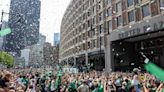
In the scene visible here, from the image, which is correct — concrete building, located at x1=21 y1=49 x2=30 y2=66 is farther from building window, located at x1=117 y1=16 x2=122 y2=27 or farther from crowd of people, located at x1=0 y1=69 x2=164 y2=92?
crowd of people, located at x1=0 y1=69 x2=164 y2=92

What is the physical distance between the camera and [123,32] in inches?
1243

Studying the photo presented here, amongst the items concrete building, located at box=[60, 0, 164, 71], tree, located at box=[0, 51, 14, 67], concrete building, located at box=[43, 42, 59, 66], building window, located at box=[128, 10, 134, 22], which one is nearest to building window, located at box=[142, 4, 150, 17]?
concrete building, located at box=[60, 0, 164, 71]

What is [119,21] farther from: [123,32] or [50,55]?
[50,55]

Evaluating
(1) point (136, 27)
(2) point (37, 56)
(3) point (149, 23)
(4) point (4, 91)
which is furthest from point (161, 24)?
(2) point (37, 56)

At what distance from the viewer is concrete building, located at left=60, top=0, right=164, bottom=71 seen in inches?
1153

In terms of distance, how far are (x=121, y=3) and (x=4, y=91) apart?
3493 centimetres

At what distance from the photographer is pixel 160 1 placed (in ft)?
96.4

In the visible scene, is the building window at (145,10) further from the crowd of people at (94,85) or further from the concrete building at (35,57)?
the concrete building at (35,57)

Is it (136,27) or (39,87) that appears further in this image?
(136,27)

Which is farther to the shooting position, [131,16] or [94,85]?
[131,16]

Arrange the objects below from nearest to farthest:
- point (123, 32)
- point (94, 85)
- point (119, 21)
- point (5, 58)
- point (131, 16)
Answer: point (94, 85), point (123, 32), point (131, 16), point (119, 21), point (5, 58)

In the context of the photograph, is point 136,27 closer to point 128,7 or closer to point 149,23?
point 149,23

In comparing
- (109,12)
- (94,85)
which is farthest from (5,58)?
(94,85)

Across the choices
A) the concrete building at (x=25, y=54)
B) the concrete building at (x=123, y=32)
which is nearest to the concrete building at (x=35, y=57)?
the concrete building at (x=25, y=54)
